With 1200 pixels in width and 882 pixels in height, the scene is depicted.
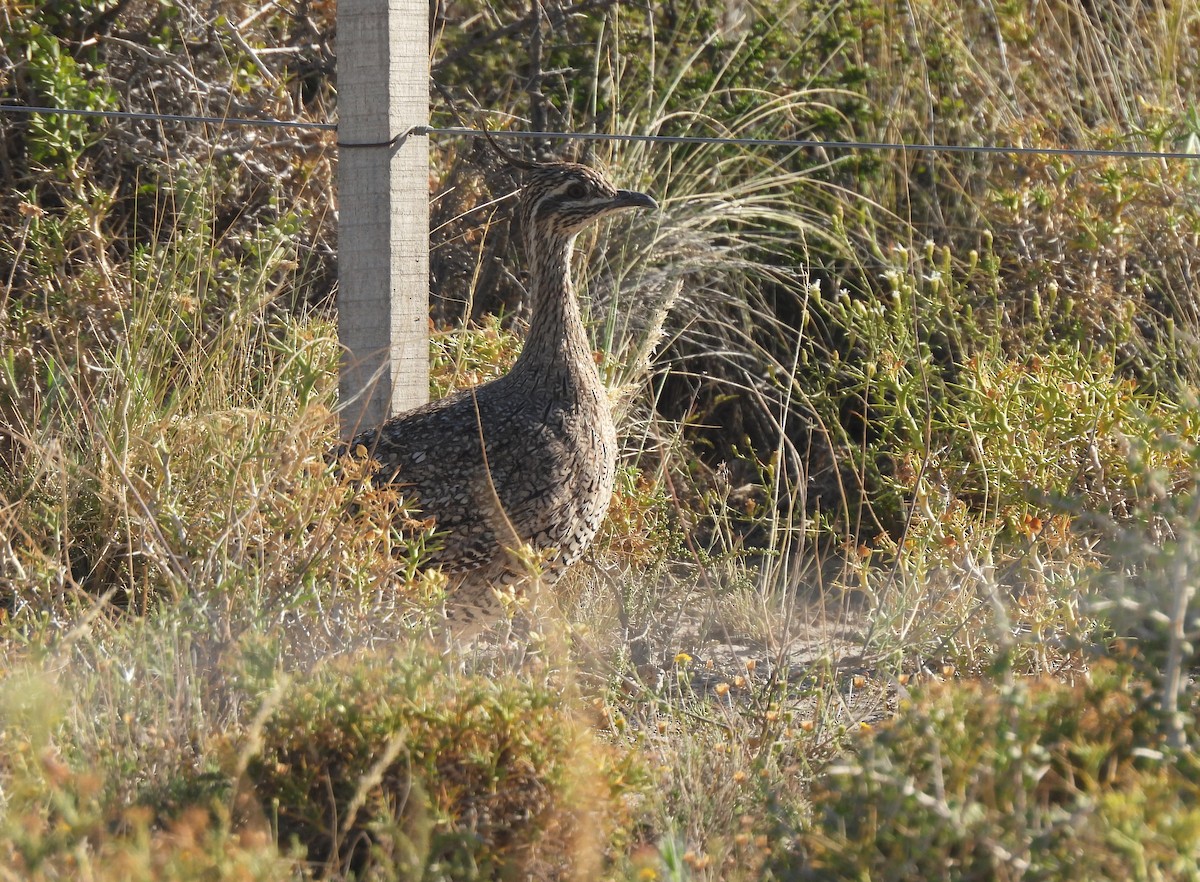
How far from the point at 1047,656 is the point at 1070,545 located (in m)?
0.73

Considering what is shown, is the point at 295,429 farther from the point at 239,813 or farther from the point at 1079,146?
the point at 1079,146

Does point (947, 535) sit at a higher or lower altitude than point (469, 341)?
lower

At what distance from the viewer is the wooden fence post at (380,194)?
4473 mm

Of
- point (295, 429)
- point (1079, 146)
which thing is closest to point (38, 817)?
point (295, 429)

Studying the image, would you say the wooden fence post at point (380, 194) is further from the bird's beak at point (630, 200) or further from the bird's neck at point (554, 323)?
the bird's beak at point (630, 200)

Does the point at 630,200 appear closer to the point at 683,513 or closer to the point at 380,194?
the point at 380,194

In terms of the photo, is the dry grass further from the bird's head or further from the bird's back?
the bird's head

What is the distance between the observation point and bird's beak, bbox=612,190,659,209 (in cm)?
462

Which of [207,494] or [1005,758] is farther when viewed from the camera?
[207,494]

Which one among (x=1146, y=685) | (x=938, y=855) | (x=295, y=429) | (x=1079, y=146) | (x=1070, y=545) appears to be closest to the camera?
(x=938, y=855)

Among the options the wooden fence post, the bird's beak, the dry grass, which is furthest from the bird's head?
the dry grass

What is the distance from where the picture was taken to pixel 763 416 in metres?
6.63

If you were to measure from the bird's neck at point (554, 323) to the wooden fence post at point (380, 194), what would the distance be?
0.38 metres

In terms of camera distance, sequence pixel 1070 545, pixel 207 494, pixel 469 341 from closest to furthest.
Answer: pixel 207 494 → pixel 1070 545 → pixel 469 341
